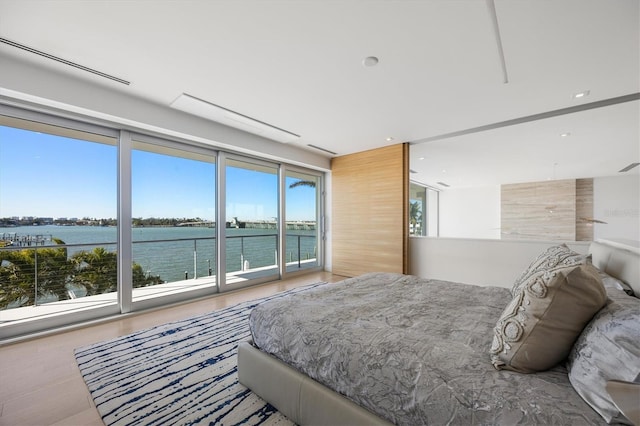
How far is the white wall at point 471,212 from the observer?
8959 millimetres

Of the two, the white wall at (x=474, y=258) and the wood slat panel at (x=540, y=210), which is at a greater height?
the wood slat panel at (x=540, y=210)

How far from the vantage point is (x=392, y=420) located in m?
1.14

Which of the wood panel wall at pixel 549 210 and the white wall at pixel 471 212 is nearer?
the wood panel wall at pixel 549 210

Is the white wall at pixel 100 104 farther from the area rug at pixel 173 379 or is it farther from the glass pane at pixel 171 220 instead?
the area rug at pixel 173 379

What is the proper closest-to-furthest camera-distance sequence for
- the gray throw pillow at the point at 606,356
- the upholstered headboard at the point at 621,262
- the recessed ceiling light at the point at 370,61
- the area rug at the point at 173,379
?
1. the gray throw pillow at the point at 606,356
2. the upholstered headboard at the point at 621,262
3. the area rug at the point at 173,379
4. the recessed ceiling light at the point at 370,61

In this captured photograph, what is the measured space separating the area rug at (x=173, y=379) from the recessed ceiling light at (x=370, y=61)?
2873mm

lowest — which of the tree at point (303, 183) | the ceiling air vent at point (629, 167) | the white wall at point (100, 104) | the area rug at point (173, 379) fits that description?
the area rug at point (173, 379)

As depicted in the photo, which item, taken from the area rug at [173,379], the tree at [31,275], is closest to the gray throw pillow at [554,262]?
the area rug at [173,379]

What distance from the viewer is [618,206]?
7.21m

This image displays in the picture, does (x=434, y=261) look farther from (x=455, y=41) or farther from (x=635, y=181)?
(x=635, y=181)

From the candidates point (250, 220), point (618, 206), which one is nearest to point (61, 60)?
point (250, 220)

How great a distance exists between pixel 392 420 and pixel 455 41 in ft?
8.72

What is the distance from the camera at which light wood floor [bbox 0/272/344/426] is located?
66.2 inches

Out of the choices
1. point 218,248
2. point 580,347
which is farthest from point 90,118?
point 580,347
